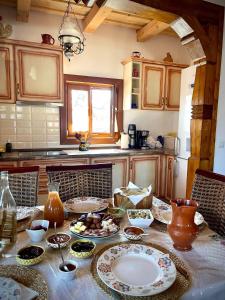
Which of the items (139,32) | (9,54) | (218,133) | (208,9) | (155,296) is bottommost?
(155,296)

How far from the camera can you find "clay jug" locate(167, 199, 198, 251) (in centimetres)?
92

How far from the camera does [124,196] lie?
4.31 ft

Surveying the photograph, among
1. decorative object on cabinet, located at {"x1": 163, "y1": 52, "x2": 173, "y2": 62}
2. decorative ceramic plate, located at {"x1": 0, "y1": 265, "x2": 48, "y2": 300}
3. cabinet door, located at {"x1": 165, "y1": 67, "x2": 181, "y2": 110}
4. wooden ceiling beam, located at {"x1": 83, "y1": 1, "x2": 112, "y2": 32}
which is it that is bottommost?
decorative ceramic plate, located at {"x1": 0, "y1": 265, "x2": 48, "y2": 300}

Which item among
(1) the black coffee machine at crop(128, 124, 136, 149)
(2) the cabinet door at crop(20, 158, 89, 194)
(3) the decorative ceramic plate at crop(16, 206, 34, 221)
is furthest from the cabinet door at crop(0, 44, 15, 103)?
(3) the decorative ceramic plate at crop(16, 206, 34, 221)

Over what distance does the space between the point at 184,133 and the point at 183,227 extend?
249 cm

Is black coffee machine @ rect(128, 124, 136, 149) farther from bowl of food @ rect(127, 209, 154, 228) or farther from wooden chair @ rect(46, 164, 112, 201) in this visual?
bowl of food @ rect(127, 209, 154, 228)

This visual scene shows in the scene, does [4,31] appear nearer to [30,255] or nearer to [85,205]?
[85,205]

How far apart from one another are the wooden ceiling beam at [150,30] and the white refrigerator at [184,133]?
0.64 m

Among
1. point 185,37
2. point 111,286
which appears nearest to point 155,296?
point 111,286

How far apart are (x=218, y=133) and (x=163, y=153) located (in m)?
1.15

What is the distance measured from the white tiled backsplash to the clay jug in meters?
2.57

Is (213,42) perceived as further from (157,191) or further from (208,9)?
(157,191)

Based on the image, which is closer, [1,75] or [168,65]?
[1,75]

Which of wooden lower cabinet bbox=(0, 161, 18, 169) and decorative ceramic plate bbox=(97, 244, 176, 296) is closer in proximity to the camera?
decorative ceramic plate bbox=(97, 244, 176, 296)
